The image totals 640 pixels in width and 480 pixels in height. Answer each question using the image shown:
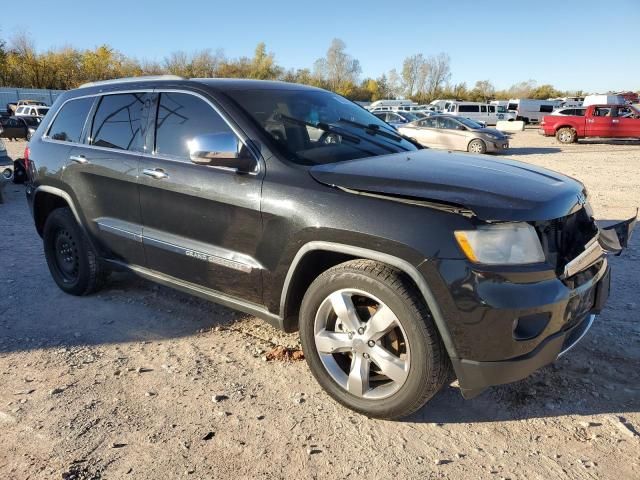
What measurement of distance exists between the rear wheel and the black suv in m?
22.3

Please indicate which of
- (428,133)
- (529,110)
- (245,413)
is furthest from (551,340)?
(529,110)

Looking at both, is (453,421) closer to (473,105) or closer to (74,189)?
(74,189)

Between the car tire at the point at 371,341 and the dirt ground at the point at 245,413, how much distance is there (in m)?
0.18

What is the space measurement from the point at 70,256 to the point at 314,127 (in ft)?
8.72

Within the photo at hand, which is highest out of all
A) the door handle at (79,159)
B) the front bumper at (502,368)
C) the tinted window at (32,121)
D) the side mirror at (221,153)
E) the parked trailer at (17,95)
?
the parked trailer at (17,95)

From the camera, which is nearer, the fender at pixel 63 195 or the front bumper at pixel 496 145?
the fender at pixel 63 195

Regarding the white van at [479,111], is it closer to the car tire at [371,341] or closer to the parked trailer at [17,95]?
the parked trailer at [17,95]

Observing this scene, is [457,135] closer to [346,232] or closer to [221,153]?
[221,153]

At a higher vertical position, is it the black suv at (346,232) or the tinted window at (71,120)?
the tinted window at (71,120)

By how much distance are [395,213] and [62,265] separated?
3.54 m

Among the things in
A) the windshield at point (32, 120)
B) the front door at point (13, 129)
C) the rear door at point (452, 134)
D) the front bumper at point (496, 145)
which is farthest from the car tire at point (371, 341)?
the windshield at point (32, 120)

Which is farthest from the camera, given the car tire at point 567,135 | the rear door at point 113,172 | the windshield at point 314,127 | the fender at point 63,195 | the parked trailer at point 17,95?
the parked trailer at point 17,95

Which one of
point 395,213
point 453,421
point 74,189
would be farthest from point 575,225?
point 74,189

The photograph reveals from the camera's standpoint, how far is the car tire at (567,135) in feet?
75.6
